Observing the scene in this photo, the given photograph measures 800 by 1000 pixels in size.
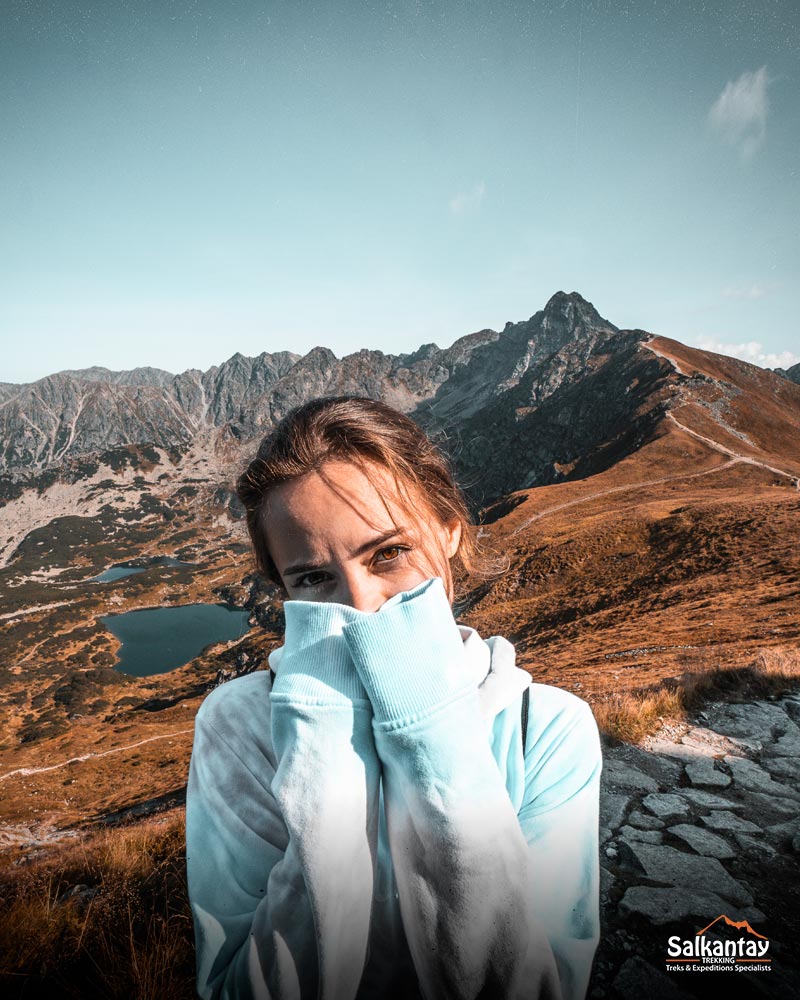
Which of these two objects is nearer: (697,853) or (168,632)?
(697,853)

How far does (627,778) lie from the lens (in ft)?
14.1

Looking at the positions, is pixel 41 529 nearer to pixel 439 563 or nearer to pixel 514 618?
pixel 514 618

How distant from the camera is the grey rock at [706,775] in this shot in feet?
13.8

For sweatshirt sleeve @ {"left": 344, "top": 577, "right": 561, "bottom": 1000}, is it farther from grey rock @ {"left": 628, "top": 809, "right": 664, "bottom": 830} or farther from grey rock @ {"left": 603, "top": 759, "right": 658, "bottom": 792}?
grey rock @ {"left": 603, "top": 759, "right": 658, "bottom": 792}

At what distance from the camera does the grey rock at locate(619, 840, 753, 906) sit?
286cm

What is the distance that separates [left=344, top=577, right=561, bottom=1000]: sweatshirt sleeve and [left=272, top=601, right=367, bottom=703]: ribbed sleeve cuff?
7 cm

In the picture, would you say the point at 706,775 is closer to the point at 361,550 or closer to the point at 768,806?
the point at 768,806

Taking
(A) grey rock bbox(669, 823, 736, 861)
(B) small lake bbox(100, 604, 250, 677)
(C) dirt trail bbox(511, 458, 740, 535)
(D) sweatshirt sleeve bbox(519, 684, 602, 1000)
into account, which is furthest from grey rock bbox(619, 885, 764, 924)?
(B) small lake bbox(100, 604, 250, 677)

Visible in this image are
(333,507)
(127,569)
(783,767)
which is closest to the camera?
(333,507)

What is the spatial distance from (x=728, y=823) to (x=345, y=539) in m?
4.10

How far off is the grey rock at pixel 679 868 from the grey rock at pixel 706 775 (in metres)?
1.22

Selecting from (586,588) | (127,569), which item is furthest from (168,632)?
(586,588)

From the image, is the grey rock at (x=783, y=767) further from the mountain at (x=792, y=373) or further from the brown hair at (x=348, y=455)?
the mountain at (x=792, y=373)

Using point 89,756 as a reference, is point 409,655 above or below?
above
